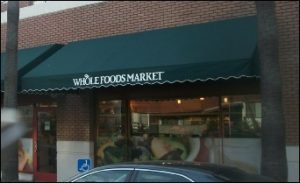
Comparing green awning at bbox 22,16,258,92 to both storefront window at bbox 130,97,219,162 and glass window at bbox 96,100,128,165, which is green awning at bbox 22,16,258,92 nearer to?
storefront window at bbox 130,97,219,162

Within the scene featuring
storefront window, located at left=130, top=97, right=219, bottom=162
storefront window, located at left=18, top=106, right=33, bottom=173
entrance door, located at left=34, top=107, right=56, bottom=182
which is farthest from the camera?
storefront window, located at left=18, top=106, right=33, bottom=173

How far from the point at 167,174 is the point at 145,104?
23.4 ft

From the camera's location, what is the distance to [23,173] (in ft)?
52.7

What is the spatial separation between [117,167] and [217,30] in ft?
17.4

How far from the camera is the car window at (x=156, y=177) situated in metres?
5.93

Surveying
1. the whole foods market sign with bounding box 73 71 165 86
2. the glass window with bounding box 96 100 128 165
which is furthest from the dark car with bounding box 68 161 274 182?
the glass window with bounding box 96 100 128 165

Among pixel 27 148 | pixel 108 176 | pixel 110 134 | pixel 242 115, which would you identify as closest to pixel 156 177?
pixel 108 176

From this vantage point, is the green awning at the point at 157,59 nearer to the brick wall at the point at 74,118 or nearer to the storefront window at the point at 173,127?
the brick wall at the point at 74,118

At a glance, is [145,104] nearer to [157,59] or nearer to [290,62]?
[157,59]

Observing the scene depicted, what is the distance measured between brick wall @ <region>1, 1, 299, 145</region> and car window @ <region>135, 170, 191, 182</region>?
5.12 metres

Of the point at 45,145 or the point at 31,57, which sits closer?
the point at 31,57

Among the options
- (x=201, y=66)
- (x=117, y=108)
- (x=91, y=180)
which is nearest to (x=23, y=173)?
(x=117, y=108)

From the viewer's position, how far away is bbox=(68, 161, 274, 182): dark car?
5.85 m

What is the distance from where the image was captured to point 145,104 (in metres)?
13.1
